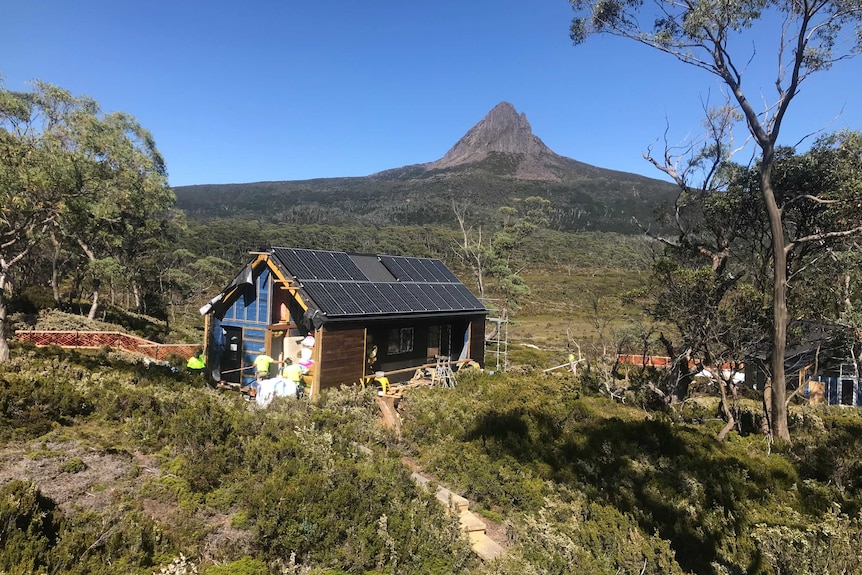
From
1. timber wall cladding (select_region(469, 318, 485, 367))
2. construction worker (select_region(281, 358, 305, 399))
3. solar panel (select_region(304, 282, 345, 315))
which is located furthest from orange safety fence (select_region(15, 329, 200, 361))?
timber wall cladding (select_region(469, 318, 485, 367))

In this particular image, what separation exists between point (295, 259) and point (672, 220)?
1246 cm

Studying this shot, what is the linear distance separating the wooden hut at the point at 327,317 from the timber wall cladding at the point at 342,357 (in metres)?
0.03

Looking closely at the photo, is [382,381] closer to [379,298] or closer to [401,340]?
[401,340]

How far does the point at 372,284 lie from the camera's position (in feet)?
60.5

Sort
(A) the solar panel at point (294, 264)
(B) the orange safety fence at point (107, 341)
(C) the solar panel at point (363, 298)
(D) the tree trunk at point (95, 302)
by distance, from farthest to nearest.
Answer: (D) the tree trunk at point (95, 302) → (B) the orange safety fence at point (107, 341) → (C) the solar panel at point (363, 298) → (A) the solar panel at point (294, 264)

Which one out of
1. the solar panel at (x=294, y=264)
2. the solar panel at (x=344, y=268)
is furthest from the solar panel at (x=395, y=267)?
the solar panel at (x=294, y=264)

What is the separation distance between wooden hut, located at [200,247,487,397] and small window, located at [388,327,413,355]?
39mm

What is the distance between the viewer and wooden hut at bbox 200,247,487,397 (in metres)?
15.3

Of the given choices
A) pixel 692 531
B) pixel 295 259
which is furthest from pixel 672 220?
pixel 295 259

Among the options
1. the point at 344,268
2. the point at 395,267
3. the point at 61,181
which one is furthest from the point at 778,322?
the point at 61,181

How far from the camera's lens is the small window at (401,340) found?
728 inches

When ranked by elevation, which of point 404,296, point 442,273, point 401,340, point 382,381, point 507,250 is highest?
point 507,250

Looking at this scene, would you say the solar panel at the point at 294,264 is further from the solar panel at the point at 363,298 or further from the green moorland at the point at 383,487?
the green moorland at the point at 383,487

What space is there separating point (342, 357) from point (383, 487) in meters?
8.99
